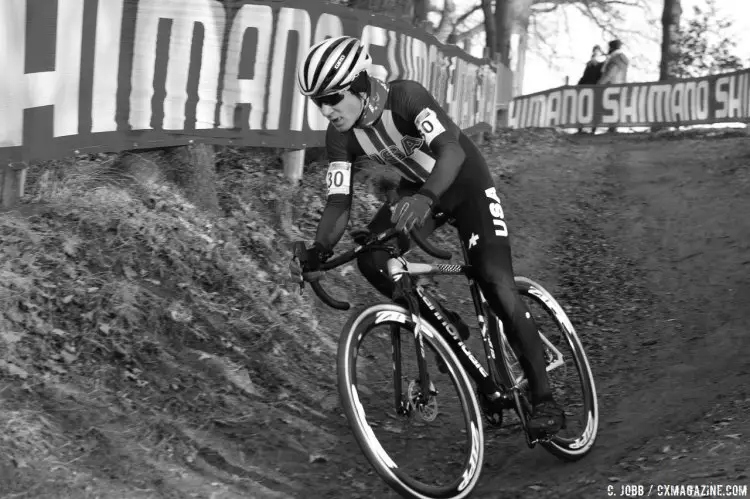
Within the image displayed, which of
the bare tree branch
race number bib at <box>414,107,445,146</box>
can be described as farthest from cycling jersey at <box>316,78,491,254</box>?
the bare tree branch

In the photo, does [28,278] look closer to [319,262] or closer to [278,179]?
[319,262]

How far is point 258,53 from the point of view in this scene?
852cm

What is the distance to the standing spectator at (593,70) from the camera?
23.0m

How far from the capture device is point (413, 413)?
4.38 meters

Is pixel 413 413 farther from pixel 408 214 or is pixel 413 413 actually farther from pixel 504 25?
pixel 504 25

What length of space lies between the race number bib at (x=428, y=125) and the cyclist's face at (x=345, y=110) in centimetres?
31

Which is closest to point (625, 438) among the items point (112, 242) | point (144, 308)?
point (144, 308)

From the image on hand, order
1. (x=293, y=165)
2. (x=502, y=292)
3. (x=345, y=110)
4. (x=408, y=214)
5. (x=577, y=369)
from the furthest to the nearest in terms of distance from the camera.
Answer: (x=293, y=165) < (x=577, y=369) < (x=502, y=292) < (x=345, y=110) < (x=408, y=214)

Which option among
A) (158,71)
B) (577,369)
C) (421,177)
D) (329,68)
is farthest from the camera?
(158,71)

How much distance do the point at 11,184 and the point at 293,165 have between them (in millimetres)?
3327

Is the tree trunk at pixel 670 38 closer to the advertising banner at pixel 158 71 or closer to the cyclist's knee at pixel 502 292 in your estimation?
the advertising banner at pixel 158 71

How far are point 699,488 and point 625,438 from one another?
1304 mm

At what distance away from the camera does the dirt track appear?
4.74 m

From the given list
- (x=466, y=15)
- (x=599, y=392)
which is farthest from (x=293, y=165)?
(x=466, y=15)
